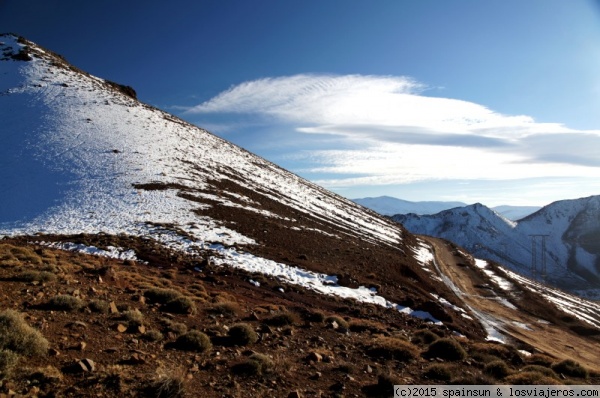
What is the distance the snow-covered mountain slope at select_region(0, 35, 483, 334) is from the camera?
1037 inches

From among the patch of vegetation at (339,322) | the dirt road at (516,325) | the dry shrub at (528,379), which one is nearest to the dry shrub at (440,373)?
the dry shrub at (528,379)

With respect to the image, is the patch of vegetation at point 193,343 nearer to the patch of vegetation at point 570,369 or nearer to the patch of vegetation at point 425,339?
the patch of vegetation at point 425,339

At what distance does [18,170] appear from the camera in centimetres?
3538

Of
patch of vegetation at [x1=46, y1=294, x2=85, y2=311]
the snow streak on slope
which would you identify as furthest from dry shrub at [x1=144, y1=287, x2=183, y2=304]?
the snow streak on slope

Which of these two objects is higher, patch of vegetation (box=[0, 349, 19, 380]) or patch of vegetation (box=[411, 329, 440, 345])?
patch of vegetation (box=[0, 349, 19, 380])

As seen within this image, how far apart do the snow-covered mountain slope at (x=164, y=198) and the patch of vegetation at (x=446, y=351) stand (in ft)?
39.1

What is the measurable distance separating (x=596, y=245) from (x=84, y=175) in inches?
9950

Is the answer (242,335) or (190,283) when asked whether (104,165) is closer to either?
(190,283)

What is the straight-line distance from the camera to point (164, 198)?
3500cm

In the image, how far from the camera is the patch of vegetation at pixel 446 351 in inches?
476

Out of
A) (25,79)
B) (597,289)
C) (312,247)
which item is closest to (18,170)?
(312,247)

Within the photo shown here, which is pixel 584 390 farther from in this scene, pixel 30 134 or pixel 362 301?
pixel 30 134

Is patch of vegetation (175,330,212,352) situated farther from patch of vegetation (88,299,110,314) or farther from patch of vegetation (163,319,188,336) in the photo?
patch of vegetation (88,299,110,314)

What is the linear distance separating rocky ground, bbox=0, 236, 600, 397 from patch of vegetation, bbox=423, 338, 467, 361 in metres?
0.03
